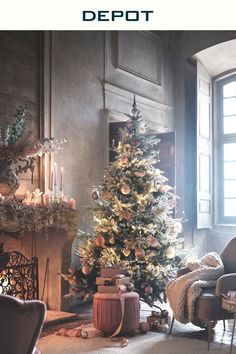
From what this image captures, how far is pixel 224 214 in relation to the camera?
27.9 ft

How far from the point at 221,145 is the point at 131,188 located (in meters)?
3.73

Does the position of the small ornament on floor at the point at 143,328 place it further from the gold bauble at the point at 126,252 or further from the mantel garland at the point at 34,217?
the mantel garland at the point at 34,217

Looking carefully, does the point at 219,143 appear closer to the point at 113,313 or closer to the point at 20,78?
the point at 20,78

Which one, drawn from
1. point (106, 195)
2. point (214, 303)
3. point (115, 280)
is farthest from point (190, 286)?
point (106, 195)

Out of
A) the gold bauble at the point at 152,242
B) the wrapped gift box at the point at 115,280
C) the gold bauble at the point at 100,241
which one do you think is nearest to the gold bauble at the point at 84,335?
the wrapped gift box at the point at 115,280

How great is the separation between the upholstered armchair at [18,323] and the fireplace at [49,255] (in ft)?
10.4

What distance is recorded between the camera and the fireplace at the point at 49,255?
5316 mm


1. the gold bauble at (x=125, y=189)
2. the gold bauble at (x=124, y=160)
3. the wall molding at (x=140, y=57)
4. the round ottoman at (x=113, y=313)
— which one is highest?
the wall molding at (x=140, y=57)

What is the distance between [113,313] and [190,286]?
0.72 metres

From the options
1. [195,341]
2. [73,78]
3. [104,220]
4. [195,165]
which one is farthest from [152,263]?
[195,165]

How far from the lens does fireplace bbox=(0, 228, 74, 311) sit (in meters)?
5.32

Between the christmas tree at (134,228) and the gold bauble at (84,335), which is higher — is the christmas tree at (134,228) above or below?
above

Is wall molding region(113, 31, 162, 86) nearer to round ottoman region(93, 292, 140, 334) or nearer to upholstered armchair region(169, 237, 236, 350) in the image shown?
round ottoman region(93, 292, 140, 334)

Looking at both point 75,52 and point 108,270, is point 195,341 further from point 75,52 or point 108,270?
point 75,52
